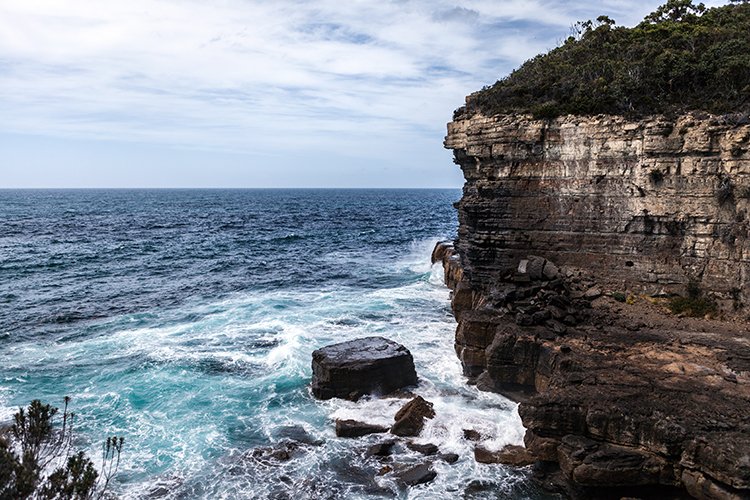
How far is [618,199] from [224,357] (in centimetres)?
2072

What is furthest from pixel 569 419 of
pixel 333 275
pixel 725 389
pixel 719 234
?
pixel 333 275

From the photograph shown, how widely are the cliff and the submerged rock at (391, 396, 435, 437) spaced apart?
3300 mm

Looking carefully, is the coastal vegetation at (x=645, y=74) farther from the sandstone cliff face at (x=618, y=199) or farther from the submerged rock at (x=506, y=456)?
the submerged rock at (x=506, y=456)

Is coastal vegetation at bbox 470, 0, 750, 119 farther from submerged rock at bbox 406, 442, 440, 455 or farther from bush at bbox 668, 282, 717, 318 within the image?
submerged rock at bbox 406, 442, 440, 455

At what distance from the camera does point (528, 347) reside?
21.5 meters

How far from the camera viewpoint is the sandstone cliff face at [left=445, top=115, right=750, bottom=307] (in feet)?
73.9

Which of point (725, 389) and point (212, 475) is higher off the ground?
point (725, 389)

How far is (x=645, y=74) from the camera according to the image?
26125mm

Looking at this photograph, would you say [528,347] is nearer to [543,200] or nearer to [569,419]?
[569,419]

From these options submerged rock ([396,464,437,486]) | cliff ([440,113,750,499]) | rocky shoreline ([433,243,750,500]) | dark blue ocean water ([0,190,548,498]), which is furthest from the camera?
dark blue ocean water ([0,190,548,498])

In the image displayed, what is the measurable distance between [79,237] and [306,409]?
2451 inches

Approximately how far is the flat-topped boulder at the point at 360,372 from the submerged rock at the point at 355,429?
256 cm

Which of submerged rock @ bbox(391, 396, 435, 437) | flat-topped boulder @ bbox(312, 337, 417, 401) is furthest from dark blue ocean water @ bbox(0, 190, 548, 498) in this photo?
flat-topped boulder @ bbox(312, 337, 417, 401)

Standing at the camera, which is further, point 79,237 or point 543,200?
point 79,237
